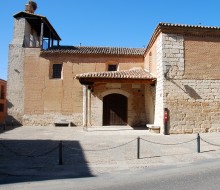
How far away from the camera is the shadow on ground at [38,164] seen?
595cm

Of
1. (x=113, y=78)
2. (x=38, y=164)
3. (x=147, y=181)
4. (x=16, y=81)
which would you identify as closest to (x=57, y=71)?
(x=16, y=81)

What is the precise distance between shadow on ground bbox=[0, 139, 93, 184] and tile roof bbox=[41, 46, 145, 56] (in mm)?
10591

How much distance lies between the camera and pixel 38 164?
6.98m

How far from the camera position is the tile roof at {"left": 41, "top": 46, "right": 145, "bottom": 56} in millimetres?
18875

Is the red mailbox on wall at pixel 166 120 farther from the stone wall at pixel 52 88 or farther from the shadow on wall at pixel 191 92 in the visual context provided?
the stone wall at pixel 52 88

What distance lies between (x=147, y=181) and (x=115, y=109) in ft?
40.9

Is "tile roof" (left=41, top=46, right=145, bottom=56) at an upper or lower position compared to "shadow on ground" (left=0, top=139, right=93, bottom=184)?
upper

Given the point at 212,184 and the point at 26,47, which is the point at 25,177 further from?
the point at 26,47

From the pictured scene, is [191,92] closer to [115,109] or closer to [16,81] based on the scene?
[115,109]

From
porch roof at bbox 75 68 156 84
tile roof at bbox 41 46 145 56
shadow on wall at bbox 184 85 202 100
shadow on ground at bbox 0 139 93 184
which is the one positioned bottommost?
shadow on ground at bbox 0 139 93 184

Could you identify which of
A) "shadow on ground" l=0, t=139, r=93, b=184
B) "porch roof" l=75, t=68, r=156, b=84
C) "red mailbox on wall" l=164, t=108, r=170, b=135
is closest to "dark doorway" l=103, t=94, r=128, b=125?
"porch roof" l=75, t=68, r=156, b=84

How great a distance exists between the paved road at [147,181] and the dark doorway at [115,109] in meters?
11.1

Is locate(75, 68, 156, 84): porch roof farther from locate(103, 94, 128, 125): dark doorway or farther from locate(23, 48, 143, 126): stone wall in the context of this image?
locate(23, 48, 143, 126): stone wall

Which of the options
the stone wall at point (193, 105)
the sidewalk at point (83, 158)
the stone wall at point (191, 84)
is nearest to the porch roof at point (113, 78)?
the stone wall at point (191, 84)
